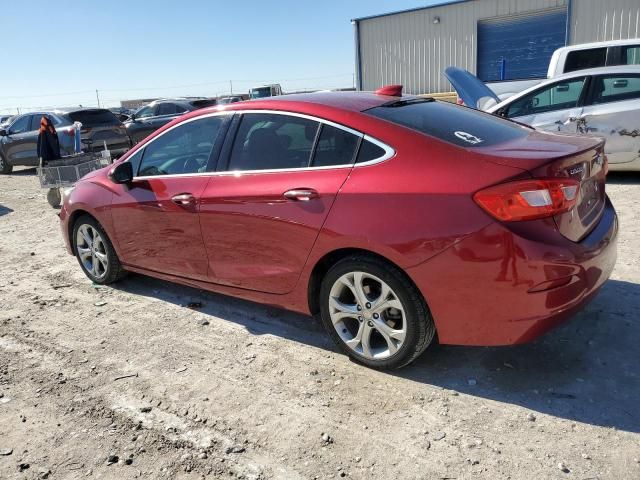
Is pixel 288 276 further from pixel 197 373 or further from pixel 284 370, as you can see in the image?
pixel 197 373

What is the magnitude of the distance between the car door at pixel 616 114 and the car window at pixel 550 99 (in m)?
0.21

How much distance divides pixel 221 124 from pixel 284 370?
69.9 inches

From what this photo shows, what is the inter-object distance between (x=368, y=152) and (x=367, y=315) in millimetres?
928

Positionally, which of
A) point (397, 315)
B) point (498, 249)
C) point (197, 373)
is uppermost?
point (498, 249)

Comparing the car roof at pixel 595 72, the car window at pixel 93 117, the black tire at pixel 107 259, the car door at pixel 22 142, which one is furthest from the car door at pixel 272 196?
the car door at pixel 22 142

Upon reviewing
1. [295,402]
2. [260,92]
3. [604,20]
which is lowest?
[295,402]

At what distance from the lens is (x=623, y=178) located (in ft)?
25.7

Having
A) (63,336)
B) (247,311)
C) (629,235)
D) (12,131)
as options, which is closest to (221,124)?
(247,311)

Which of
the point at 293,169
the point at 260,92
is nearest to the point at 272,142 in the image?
the point at 293,169

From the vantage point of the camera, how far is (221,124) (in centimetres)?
384

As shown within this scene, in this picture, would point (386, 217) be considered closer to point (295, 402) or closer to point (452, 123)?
point (452, 123)

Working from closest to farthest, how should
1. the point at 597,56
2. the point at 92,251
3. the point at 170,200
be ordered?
1. the point at 170,200
2. the point at 92,251
3. the point at 597,56

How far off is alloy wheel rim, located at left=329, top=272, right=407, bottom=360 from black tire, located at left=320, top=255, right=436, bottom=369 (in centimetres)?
3

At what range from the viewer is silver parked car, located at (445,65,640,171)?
7.05 metres
